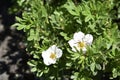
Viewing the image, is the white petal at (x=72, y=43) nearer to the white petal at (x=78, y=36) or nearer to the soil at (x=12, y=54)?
the white petal at (x=78, y=36)

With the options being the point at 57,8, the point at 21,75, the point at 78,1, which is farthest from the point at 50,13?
the point at 21,75

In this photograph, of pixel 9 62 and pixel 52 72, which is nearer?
pixel 52 72

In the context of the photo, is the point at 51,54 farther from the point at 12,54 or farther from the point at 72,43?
the point at 12,54

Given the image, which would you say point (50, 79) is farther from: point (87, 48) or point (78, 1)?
point (78, 1)

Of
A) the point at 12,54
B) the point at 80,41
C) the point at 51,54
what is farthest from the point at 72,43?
the point at 12,54

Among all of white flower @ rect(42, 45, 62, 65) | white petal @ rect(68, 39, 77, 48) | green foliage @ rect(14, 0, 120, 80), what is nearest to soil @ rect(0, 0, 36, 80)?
green foliage @ rect(14, 0, 120, 80)

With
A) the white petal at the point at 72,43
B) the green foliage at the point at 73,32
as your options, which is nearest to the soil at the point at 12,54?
the green foliage at the point at 73,32
